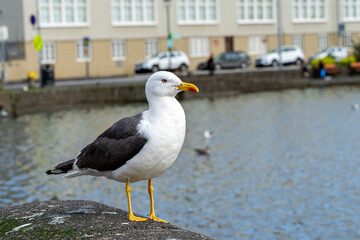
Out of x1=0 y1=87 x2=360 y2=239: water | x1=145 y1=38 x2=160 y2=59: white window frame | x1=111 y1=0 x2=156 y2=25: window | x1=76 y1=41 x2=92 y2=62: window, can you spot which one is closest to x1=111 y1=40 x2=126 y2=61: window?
x1=111 y1=0 x2=156 y2=25: window

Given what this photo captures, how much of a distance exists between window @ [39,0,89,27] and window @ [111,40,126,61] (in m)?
3.22

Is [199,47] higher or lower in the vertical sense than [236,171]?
higher

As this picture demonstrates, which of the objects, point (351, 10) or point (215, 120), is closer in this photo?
point (215, 120)

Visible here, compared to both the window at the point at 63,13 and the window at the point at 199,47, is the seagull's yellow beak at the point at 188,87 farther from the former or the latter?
the window at the point at 199,47

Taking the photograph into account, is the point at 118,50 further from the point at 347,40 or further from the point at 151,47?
the point at 347,40

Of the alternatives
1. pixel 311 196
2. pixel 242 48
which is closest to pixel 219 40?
pixel 242 48

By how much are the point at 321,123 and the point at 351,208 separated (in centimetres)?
1841

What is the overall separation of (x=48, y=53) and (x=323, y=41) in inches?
1204

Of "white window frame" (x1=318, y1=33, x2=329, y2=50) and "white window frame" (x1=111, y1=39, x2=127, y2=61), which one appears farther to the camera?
"white window frame" (x1=318, y1=33, x2=329, y2=50)

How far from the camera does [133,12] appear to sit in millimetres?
67938

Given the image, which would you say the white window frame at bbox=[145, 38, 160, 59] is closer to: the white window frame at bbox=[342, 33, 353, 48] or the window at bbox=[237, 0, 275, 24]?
the window at bbox=[237, 0, 275, 24]

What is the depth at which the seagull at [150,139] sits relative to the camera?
6.55 m

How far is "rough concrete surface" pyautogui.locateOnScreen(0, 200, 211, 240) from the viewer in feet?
20.0

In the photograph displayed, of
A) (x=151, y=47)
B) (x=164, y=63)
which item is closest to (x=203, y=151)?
(x=164, y=63)
